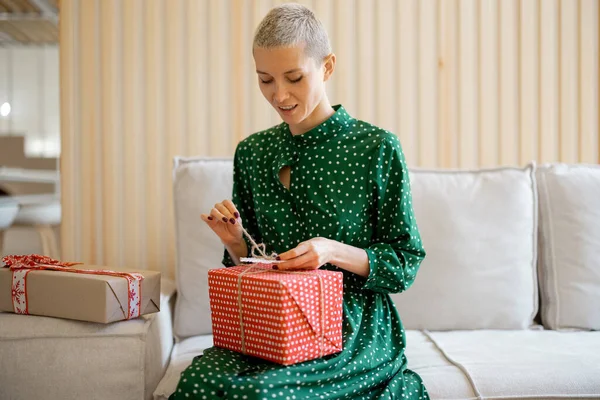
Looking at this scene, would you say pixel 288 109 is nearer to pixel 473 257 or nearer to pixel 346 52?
pixel 473 257

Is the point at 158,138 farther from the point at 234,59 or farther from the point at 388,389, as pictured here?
the point at 388,389

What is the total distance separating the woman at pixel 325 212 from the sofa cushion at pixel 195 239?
29cm

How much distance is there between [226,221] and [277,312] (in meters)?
0.36

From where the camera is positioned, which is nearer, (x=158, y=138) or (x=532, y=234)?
(x=532, y=234)

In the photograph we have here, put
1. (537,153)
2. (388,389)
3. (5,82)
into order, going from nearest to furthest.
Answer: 1. (388,389)
2. (5,82)
3. (537,153)

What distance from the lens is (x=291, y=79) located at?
57.9 inches

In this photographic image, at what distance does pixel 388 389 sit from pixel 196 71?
4.66 ft

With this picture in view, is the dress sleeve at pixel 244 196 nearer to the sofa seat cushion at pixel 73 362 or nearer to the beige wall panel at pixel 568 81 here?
the sofa seat cushion at pixel 73 362

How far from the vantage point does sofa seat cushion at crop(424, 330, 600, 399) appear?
1.53 metres

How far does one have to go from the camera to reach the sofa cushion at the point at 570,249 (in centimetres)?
199

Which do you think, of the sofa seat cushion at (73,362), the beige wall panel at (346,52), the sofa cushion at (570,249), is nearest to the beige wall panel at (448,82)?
the beige wall panel at (346,52)

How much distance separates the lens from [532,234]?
2.06 meters

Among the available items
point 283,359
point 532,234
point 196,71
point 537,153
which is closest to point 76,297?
point 283,359

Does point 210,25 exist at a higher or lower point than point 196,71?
higher
